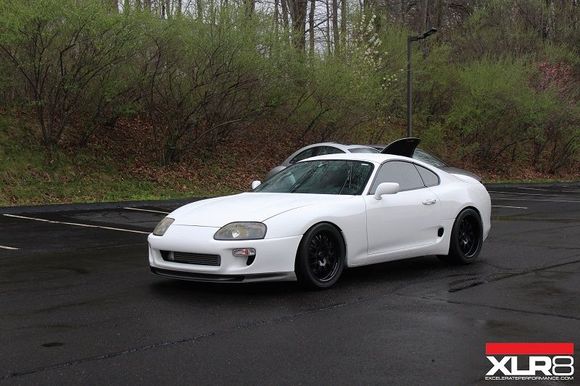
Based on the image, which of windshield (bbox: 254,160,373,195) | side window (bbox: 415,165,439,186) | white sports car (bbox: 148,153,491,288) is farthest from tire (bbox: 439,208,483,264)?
windshield (bbox: 254,160,373,195)

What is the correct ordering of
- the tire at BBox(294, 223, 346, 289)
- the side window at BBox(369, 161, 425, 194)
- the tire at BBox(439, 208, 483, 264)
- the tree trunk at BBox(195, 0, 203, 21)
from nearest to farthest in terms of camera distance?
the tire at BBox(294, 223, 346, 289) → the side window at BBox(369, 161, 425, 194) → the tire at BBox(439, 208, 483, 264) → the tree trunk at BBox(195, 0, 203, 21)

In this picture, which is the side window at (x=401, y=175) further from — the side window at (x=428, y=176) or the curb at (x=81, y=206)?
the curb at (x=81, y=206)

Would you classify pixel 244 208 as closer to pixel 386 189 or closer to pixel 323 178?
pixel 323 178

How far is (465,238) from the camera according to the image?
28.8 ft

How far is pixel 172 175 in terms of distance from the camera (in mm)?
21266

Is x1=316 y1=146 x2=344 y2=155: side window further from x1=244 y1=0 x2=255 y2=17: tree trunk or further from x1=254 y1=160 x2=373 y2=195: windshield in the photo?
x1=254 y1=160 x2=373 y2=195: windshield

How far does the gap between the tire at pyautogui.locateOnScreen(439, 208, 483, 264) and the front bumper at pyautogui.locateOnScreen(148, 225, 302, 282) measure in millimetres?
2588

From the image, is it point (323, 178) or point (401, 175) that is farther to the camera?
point (401, 175)

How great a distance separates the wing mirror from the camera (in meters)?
7.57

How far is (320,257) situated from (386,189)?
112cm

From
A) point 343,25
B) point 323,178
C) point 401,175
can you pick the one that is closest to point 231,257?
point 323,178

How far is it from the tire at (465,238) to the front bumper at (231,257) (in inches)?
102

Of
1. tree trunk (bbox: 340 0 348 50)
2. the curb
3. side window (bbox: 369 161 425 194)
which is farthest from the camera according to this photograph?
tree trunk (bbox: 340 0 348 50)

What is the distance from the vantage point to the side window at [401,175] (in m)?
8.02
